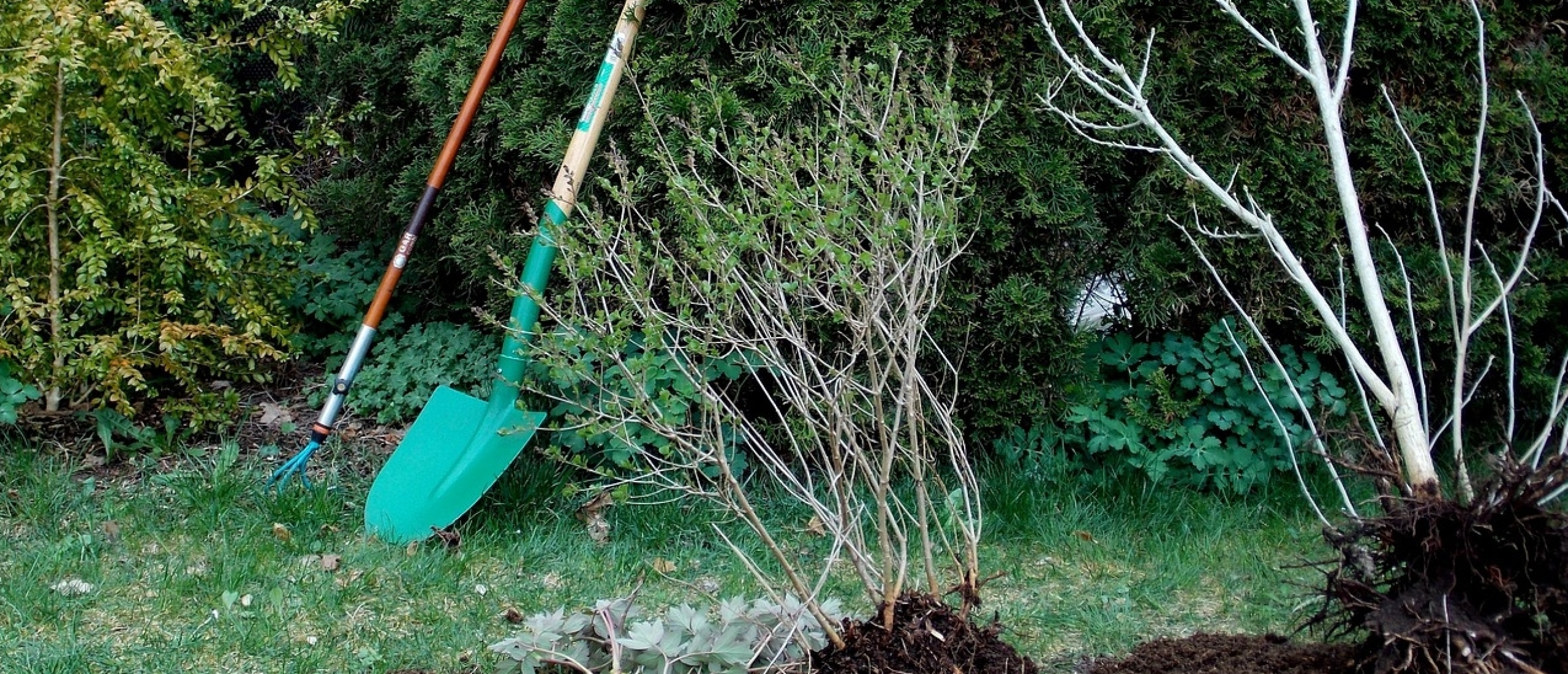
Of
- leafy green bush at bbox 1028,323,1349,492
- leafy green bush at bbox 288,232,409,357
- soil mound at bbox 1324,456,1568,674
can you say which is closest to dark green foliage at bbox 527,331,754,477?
leafy green bush at bbox 1028,323,1349,492

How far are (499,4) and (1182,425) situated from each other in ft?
9.17

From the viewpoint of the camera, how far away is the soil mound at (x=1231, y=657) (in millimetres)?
2549

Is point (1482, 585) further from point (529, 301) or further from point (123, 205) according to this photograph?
point (123, 205)

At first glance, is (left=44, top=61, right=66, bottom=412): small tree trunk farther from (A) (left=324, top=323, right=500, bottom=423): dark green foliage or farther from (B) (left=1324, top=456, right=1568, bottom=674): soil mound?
(B) (left=1324, top=456, right=1568, bottom=674): soil mound

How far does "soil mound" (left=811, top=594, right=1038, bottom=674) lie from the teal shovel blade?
1.56 meters

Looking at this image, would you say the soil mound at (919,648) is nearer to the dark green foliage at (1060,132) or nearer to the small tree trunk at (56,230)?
the dark green foliage at (1060,132)

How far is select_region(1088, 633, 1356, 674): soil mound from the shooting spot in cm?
255

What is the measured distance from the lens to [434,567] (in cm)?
357

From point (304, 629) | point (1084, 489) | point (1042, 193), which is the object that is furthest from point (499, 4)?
point (1084, 489)

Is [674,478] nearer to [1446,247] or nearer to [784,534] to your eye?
[784,534]

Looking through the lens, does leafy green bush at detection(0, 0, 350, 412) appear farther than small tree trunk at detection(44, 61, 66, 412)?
No

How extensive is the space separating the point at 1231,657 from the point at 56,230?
149 inches

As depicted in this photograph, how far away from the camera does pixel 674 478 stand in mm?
Answer: 4062

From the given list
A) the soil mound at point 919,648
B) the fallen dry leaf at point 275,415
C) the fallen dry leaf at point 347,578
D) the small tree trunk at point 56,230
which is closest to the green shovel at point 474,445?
the fallen dry leaf at point 347,578
